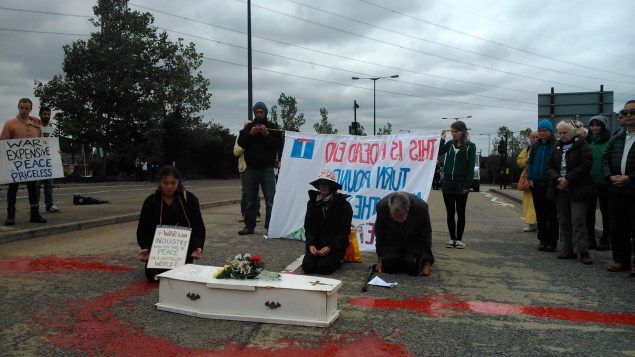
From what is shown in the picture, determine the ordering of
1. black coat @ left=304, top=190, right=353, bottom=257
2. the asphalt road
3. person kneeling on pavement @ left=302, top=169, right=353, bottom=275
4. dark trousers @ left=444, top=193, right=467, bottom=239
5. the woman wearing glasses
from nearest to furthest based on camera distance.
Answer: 1. the asphalt road
2. person kneeling on pavement @ left=302, top=169, right=353, bottom=275
3. the woman wearing glasses
4. black coat @ left=304, top=190, right=353, bottom=257
5. dark trousers @ left=444, top=193, right=467, bottom=239

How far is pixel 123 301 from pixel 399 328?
2.46 meters

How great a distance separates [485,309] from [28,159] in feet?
26.5

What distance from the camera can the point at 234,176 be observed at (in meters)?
57.1

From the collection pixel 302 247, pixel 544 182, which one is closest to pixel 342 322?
pixel 302 247

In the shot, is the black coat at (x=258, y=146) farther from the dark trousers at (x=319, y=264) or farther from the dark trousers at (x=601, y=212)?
the dark trousers at (x=601, y=212)

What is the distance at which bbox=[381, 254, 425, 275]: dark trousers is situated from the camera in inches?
231

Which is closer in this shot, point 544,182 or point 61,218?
point 544,182

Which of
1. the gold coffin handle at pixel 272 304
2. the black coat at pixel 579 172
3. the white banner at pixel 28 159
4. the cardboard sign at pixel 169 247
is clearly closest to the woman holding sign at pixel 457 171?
the black coat at pixel 579 172

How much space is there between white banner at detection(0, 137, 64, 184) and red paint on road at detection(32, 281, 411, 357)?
5.66 meters

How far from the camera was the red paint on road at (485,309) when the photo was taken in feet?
14.2

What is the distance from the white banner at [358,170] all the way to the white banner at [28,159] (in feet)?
14.3

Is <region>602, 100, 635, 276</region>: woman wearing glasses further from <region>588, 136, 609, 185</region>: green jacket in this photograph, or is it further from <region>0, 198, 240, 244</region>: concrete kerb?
<region>0, 198, 240, 244</region>: concrete kerb

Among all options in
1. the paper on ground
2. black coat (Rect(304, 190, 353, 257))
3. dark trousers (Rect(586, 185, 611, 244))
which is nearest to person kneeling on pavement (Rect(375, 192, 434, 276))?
black coat (Rect(304, 190, 353, 257))

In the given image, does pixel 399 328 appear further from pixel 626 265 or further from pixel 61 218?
pixel 61 218
